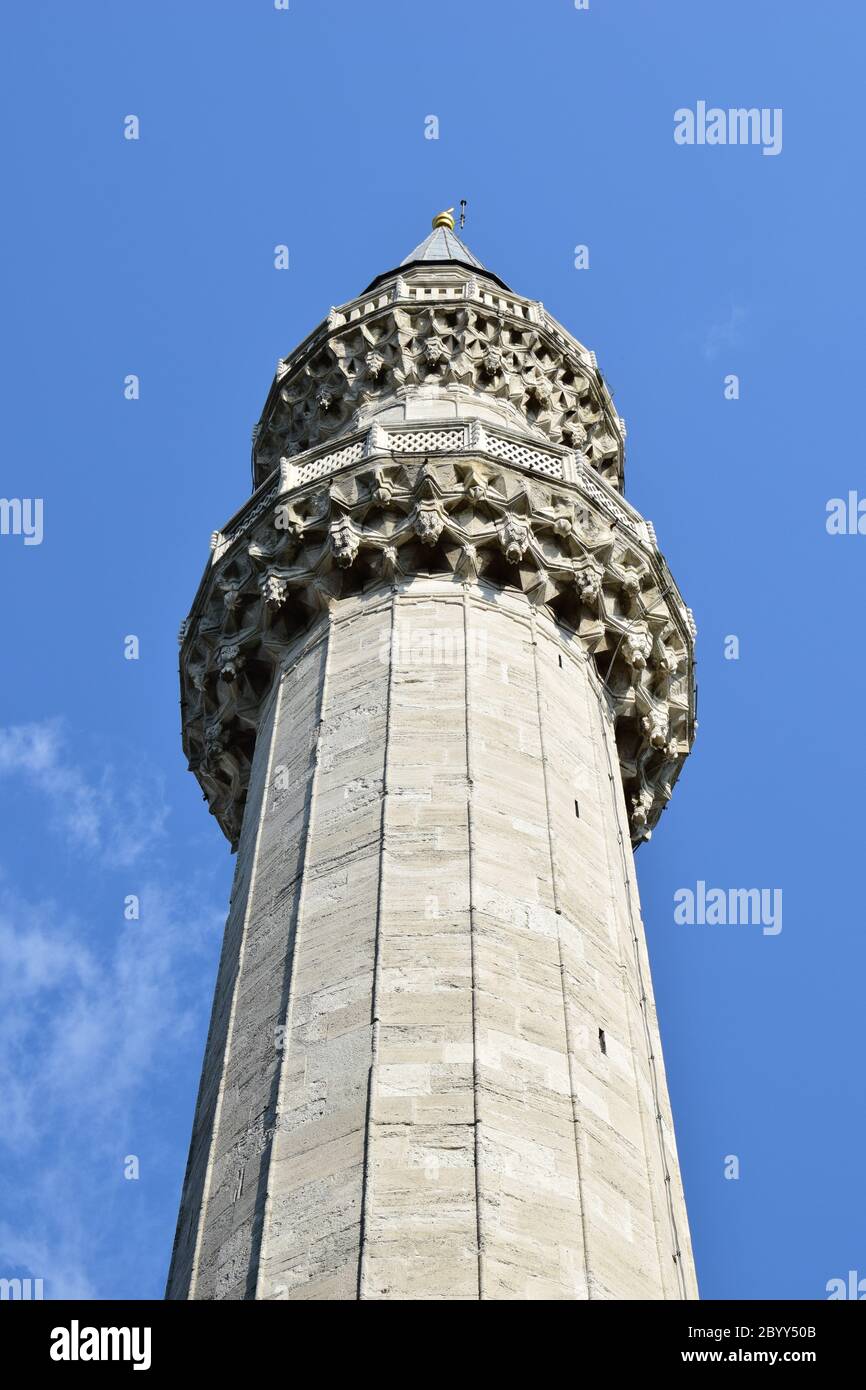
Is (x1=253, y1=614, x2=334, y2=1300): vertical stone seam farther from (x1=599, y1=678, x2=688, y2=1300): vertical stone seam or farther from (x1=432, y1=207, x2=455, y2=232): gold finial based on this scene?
(x1=432, y1=207, x2=455, y2=232): gold finial

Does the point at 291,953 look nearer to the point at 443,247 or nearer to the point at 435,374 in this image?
the point at 435,374

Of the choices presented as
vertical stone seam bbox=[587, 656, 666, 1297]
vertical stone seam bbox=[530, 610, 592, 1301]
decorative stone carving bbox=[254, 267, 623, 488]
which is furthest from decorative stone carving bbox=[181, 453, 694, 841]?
decorative stone carving bbox=[254, 267, 623, 488]

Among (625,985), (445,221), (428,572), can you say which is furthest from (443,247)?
(625,985)

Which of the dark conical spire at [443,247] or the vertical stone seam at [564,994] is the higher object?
the dark conical spire at [443,247]

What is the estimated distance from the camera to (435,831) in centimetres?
1634

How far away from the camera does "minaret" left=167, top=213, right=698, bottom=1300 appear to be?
44.1ft

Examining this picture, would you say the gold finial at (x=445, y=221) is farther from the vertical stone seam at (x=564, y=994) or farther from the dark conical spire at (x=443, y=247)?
the vertical stone seam at (x=564, y=994)

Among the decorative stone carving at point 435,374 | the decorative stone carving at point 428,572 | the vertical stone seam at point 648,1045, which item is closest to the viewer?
the vertical stone seam at point 648,1045

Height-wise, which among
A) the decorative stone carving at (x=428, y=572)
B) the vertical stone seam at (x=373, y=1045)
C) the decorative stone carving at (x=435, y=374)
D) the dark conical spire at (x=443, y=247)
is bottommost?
the vertical stone seam at (x=373, y=1045)

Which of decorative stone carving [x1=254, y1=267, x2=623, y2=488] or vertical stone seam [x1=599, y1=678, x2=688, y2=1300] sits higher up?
decorative stone carving [x1=254, y1=267, x2=623, y2=488]

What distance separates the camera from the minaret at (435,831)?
1345cm

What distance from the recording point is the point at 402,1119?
44.8 ft

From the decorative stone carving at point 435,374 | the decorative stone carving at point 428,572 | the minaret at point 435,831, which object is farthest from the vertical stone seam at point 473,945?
the decorative stone carving at point 435,374
